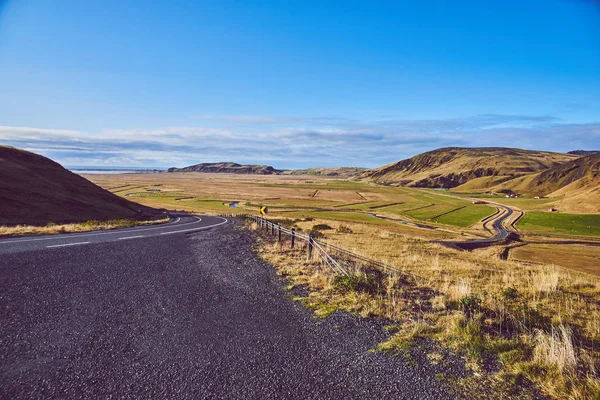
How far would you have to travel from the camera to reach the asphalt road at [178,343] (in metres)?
4.84

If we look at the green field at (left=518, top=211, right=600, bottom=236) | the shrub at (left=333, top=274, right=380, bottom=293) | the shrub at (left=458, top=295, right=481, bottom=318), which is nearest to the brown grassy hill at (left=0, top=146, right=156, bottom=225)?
the shrub at (left=333, top=274, right=380, bottom=293)

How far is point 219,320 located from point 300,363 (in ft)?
8.81

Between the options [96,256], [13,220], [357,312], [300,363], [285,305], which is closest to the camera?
[300,363]

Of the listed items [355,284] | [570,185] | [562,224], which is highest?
[570,185]

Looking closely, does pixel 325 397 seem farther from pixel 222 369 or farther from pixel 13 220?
pixel 13 220

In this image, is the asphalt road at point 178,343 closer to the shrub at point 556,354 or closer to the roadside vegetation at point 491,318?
the roadside vegetation at point 491,318

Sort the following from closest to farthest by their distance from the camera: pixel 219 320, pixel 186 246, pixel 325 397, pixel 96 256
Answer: pixel 325 397, pixel 219 320, pixel 96 256, pixel 186 246

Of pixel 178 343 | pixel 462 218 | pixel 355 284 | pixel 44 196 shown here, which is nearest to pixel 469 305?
pixel 355 284

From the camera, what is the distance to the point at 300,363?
5.55m

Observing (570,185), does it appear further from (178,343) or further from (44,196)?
(44,196)

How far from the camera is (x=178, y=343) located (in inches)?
243

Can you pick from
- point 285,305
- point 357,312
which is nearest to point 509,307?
point 357,312

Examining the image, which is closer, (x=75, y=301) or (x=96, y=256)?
(x=75, y=301)

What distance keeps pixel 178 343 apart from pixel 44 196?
1769 inches
